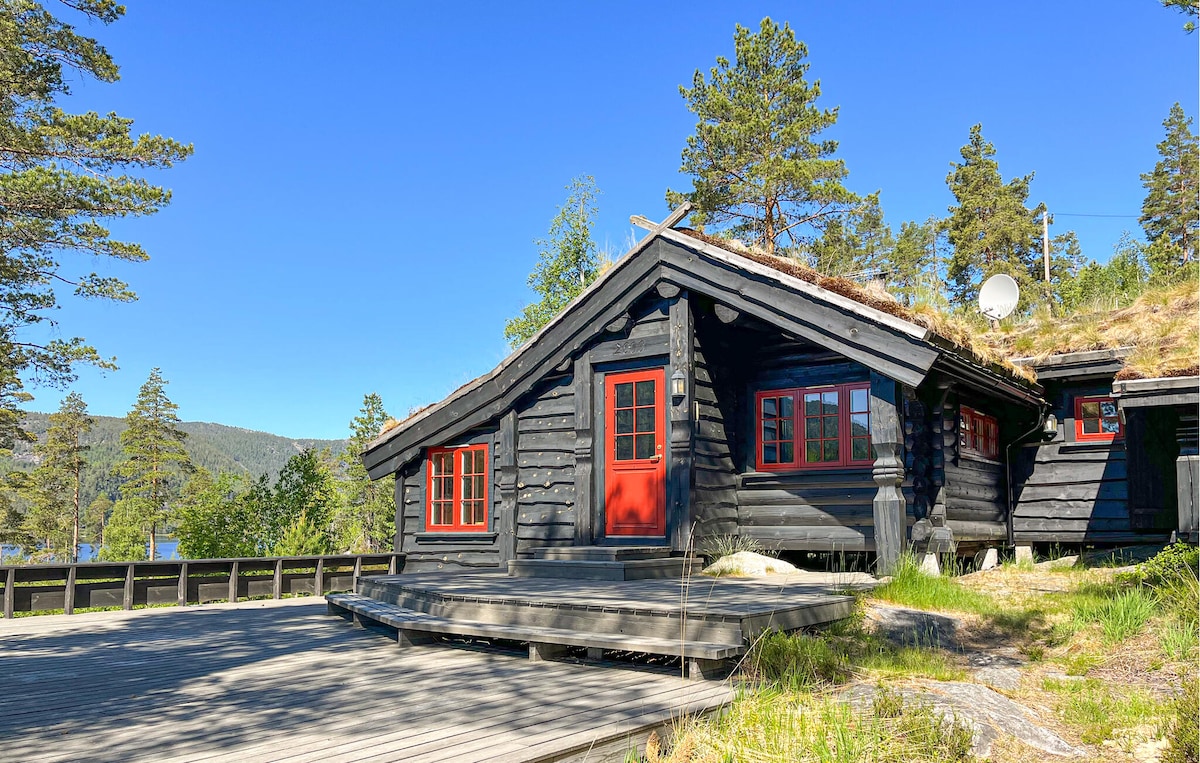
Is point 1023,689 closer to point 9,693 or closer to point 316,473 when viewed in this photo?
point 9,693

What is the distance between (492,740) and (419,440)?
9836 millimetres

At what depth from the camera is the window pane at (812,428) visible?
10.8 m

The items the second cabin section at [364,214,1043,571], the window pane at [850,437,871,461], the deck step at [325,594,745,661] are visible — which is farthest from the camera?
the window pane at [850,437,871,461]

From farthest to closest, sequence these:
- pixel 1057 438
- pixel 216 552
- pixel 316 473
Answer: pixel 316 473 < pixel 216 552 < pixel 1057 438

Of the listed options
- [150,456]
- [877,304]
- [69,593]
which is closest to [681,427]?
[877,304]

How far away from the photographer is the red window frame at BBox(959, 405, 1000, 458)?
11438mm

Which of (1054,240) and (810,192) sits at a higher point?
(1054,240)

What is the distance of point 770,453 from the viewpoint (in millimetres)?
11234

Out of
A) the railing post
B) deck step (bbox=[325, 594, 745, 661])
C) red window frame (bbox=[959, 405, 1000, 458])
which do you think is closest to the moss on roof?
red window frame (bbox=[959, 405, 1000, 458])

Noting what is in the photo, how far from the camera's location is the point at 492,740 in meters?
4.00

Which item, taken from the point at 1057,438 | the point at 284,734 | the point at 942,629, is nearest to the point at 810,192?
the point at 1057,438

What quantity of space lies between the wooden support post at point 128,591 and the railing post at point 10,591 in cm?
118

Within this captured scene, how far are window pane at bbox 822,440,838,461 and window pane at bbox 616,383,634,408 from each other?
8.15 feet

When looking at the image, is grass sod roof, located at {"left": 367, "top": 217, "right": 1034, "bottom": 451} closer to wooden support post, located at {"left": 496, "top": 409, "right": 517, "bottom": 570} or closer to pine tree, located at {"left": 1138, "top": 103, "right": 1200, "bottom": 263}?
wooden support post, located at {"left": 496, "top": 409, "right": 517, "bottom": 570}
